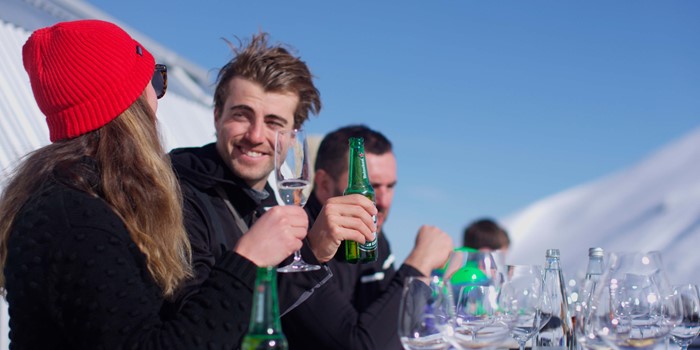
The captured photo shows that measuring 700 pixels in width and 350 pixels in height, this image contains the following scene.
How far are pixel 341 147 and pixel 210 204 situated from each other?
1.40 metres

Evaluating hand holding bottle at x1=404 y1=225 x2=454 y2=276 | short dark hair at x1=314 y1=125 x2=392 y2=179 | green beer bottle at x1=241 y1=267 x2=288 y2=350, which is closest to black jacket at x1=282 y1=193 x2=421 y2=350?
hand holding bottle at x1=404 y1=225 x2=454 y2=276

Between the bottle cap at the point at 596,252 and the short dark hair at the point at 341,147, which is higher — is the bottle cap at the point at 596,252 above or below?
below

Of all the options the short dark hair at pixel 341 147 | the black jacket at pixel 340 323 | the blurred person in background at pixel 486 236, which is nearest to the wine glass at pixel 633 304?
the black jacket at pixel 340 323

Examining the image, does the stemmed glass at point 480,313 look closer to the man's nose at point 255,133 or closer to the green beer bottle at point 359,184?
the green beer bottle at point 359,184

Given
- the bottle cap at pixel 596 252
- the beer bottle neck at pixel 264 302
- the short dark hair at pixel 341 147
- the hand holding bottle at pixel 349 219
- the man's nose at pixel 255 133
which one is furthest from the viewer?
the short dark hair at pixel 341 147

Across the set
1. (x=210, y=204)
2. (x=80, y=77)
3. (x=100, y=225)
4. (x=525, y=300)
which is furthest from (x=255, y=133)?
(x=100, y=225)

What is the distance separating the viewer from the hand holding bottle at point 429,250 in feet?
10.9

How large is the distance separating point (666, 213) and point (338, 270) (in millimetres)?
12187

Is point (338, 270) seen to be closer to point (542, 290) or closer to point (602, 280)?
point (542, 290)

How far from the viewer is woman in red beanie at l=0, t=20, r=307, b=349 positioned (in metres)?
1.71

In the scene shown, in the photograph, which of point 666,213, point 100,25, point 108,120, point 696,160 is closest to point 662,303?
point 108,120

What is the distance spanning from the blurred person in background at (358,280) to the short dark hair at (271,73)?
444 mm

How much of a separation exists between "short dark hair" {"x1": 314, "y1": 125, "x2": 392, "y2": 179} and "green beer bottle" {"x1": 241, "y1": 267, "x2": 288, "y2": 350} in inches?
110

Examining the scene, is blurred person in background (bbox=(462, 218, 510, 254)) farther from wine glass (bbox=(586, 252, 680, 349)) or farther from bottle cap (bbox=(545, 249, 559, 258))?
wine glass (bbox=(586, 252, 680, 349))
